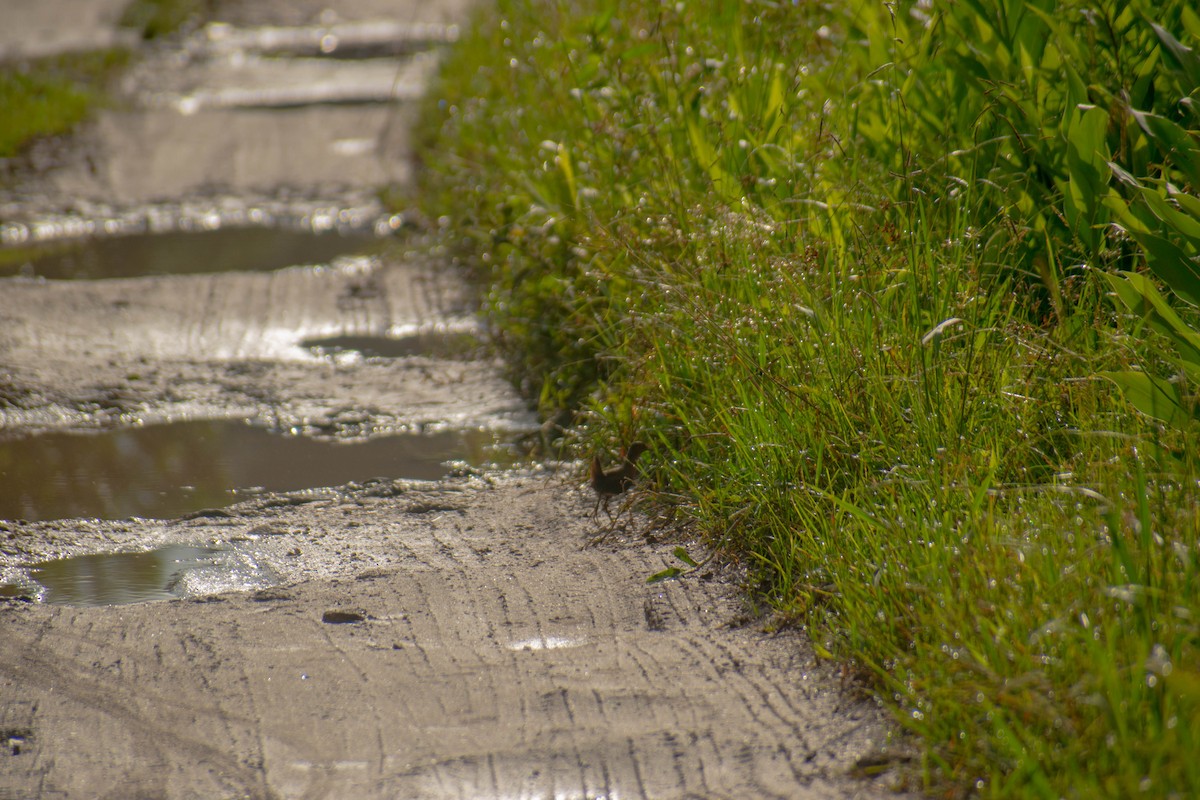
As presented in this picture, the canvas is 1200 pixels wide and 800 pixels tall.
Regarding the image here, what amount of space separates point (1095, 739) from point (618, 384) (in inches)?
75.6

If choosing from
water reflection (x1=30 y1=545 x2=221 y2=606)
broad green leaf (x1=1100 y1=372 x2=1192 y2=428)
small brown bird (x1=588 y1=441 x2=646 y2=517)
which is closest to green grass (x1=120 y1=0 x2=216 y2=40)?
water reflection (x1=30 y1=545 x2=221 y2=606)

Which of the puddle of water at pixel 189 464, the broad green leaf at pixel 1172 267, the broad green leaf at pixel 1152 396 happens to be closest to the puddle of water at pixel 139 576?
the puddle of water at pixel 189 464

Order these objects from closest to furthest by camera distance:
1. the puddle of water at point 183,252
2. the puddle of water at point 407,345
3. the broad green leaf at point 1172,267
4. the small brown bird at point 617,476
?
the broad green leaf at point 1172,267 < the small brown bird at point 617,476 < the puddle of water at point 407,345 < the puddle of water at point 183,252

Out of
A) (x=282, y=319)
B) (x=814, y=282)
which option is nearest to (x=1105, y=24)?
(x=814, y=282)

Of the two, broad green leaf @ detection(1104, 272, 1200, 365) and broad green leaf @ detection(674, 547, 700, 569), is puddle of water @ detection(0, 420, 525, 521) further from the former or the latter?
broad green leaf @ detection(1104, 272, 1200, 365)

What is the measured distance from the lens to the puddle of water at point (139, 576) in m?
2.78

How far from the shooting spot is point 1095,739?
1.79 metres

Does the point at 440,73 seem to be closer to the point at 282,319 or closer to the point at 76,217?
the point at 76,217

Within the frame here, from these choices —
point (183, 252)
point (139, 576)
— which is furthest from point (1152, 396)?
point (183, 252)

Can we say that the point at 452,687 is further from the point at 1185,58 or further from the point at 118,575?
the point at 1185,58

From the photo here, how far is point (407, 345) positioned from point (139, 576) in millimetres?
1738

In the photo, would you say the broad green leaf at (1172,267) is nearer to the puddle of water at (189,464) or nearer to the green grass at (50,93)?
the puddle of water at (189,464)

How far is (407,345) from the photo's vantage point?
14.6ft

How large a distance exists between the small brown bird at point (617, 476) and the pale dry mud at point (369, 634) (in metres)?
0.06
